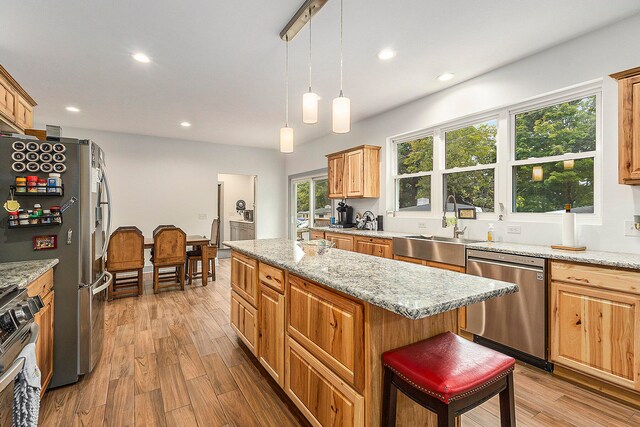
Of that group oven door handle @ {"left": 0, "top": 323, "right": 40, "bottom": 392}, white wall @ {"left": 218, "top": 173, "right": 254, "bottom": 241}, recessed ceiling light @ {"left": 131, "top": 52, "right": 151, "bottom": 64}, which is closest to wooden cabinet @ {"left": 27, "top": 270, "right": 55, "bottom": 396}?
oven door handle @ {"left": 0, "top": 323, "right": 40, "bottom": 392}

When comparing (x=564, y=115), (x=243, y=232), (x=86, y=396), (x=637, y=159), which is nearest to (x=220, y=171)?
(x=243, y=232)

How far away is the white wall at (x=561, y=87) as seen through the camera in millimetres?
2416

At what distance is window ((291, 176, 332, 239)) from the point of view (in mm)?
6492

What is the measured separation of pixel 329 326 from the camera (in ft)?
4.93

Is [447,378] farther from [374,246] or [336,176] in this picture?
[336,176]

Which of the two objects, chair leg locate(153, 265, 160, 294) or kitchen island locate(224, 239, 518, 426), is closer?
kitchen island locate(224, 239, 518, 426)

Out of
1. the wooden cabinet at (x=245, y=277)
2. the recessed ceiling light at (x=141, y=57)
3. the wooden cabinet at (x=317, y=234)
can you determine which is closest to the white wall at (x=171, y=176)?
the wooden cabinet at (x=317, y=234)

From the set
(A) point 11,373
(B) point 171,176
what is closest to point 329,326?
(A) point 11,373

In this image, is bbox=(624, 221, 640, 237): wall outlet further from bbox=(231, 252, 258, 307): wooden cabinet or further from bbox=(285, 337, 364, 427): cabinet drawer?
bbox=(231, 252, 258, 307): wooden cabinet

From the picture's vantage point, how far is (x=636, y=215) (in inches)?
92.7

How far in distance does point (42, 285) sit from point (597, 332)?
3.66m

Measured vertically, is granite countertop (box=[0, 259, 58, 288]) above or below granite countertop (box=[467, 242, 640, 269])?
below

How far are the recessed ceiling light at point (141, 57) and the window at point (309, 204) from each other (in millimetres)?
3828

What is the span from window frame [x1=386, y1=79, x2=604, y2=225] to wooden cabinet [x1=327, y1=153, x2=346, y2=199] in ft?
2.75
